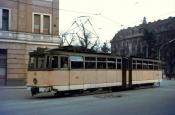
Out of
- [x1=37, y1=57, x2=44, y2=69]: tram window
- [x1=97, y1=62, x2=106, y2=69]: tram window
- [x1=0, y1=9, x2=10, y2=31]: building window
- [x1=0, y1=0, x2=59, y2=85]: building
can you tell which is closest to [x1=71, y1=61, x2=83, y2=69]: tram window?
[x1=37, y1=57, x2=44, y2=69]: tram window

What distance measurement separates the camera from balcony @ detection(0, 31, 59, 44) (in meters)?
35.6

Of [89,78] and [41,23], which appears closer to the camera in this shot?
[89,78]

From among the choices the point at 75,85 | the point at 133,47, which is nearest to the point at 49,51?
the point at 75,85

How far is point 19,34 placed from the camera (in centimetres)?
3650

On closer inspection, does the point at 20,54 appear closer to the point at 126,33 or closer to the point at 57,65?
the point at 57,65

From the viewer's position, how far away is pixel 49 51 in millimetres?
22359

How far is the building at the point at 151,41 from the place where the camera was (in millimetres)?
84500

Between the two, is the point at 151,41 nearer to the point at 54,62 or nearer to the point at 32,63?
the point at 32,63

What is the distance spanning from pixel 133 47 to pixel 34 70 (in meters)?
90.0

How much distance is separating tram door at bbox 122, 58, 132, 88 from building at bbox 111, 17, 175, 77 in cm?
3210

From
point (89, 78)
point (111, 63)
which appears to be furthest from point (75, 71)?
point (111, 63)

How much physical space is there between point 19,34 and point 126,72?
1162 cm

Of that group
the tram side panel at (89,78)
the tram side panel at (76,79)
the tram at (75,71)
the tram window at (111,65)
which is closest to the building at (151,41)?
the tram at (75,71)

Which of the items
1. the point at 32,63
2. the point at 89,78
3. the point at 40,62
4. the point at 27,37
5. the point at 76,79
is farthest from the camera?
the point at 27,37
